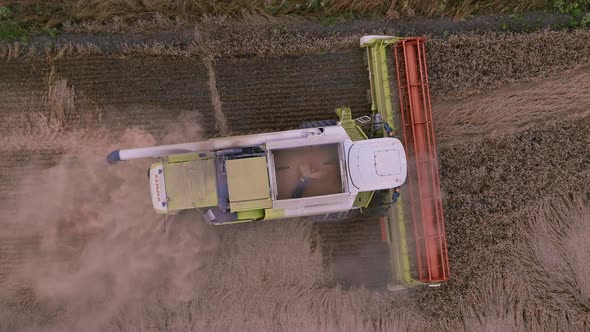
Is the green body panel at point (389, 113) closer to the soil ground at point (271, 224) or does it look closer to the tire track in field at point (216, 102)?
the soil ground at point (271, 224)

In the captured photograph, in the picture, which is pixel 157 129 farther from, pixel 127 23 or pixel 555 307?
pixel 555 307

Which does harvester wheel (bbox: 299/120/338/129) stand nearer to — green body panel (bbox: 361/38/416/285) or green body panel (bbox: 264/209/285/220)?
green body panel (bbox: 361/38/416/285)

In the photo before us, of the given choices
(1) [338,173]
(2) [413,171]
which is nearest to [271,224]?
(1) [338,173]

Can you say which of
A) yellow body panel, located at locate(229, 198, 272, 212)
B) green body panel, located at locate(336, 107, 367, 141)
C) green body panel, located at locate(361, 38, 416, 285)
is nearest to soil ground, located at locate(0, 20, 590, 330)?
green body panel, located at locate(361, 38, 416, 285)

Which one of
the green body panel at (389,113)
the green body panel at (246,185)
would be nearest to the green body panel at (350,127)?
the green body panel at (389,113)

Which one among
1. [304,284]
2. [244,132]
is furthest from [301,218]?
[244,132]
